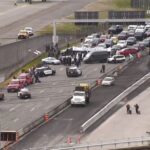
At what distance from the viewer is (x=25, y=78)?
2995 inches

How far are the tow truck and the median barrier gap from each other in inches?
86.9

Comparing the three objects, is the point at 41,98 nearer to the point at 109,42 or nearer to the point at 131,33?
the point at 109,42

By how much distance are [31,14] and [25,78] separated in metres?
57.0

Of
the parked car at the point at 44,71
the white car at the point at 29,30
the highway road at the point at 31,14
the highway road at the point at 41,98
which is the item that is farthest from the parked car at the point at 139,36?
the parked car at the point at 44,71

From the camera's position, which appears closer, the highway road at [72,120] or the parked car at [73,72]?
the highway road at [72,120]

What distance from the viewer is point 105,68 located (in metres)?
84.2

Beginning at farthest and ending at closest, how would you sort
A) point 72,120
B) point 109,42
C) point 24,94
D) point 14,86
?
point 109,42 < point 14,86 < point 24,94 < point 72,120

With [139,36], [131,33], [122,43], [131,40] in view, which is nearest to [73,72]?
[122,43]

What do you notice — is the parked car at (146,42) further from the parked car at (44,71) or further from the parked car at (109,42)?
the parked car at (44,71)

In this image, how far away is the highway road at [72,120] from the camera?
178 ft

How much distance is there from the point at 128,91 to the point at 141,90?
6.85 ft

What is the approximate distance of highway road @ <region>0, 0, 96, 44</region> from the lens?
386 ft

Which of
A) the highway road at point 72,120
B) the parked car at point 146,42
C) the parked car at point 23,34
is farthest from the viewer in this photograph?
the parked car at point 23,34

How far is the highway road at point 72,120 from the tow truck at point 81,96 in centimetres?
57
